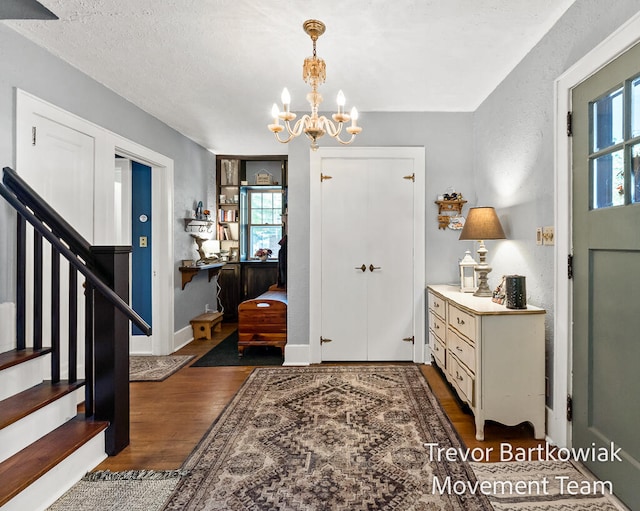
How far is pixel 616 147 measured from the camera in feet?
5.39

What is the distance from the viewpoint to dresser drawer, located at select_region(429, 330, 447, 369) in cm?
297

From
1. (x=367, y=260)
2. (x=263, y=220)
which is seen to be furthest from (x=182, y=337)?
(x=367, y=260)

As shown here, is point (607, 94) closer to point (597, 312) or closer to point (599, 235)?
point (599, 235)

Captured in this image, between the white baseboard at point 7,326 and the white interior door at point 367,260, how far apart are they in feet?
7.73

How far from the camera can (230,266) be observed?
5465 millimetres

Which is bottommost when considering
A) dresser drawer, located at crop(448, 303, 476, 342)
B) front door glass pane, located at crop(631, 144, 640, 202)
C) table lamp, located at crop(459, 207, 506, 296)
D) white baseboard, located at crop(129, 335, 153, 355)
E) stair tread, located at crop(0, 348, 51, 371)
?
white baseboard, located at crop(129, 335, 153, 355)

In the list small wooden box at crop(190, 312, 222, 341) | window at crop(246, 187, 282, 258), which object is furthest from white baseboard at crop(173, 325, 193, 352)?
window at crop(246, 187, 282, 258)

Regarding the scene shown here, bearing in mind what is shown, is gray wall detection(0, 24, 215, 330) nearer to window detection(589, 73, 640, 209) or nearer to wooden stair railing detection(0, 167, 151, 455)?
wooden stair railing detection(0, 167, 151, 455)

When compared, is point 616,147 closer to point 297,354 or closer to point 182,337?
point 297,354

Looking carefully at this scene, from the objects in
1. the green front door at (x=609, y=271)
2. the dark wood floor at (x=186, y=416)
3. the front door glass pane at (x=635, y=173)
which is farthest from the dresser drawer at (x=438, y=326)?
the front door glass pane at (x=635, y=173)

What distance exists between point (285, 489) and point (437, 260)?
2.53m

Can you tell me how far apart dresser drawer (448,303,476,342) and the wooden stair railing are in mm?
2074

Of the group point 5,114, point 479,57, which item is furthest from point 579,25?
point 5,114

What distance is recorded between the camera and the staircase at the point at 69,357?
179 cm
